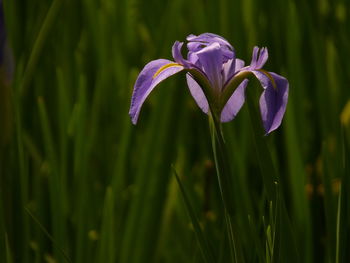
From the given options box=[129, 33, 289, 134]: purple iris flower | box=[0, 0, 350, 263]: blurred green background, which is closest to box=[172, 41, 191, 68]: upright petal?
box=[129, 33, 289, 134]: purple iris flower

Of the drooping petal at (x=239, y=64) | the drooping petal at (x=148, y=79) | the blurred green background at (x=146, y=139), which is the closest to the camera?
the drooping petal at (x=148, y=79)

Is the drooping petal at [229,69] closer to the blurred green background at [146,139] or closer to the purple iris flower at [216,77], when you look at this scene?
the purple iris flower at [216,77]

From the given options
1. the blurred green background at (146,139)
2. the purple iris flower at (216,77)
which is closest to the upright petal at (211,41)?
the purple iris flower at (216,77)

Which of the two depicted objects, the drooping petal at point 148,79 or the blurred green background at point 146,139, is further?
the blurred green background at point 146,139

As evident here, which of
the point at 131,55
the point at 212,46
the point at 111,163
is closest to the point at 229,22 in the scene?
the point at 131,55

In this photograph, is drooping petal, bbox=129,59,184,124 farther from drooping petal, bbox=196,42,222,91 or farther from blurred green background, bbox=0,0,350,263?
blurred green background, bbox=0,0,350,263

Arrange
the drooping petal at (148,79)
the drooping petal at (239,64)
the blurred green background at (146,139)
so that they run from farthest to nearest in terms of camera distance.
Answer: the blurred green background at (146,139), the drooping petal at (239,64), the drooping petal at (148,79)

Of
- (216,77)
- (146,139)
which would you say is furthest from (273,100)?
(146,139)
